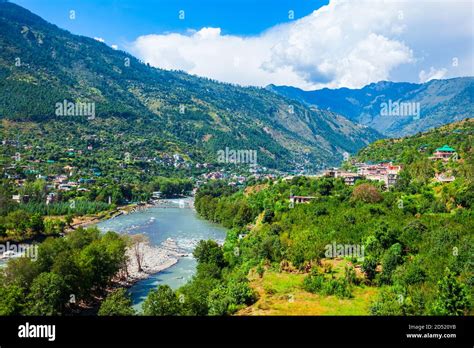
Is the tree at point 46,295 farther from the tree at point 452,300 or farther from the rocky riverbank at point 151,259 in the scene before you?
the tree at point 452,300

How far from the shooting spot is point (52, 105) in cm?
15750

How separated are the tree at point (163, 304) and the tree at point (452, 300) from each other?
40.0 ft

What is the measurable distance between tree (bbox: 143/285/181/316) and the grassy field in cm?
413

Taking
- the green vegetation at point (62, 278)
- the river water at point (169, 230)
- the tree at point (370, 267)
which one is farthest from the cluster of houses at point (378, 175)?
the green vegetation at point (62, 278)

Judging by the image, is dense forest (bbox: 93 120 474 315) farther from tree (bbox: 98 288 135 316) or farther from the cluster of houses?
the cluster of houses

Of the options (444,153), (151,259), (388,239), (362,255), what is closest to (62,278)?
(151,259)

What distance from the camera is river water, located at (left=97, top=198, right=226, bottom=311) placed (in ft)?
122

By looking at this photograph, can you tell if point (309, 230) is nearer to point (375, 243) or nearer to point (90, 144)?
point (375, 243)

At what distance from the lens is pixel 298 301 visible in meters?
24.0

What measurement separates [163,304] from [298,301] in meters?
8.10

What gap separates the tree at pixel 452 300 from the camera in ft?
56.2

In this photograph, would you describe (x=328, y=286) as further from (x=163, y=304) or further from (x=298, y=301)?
(x=163, y=304)
